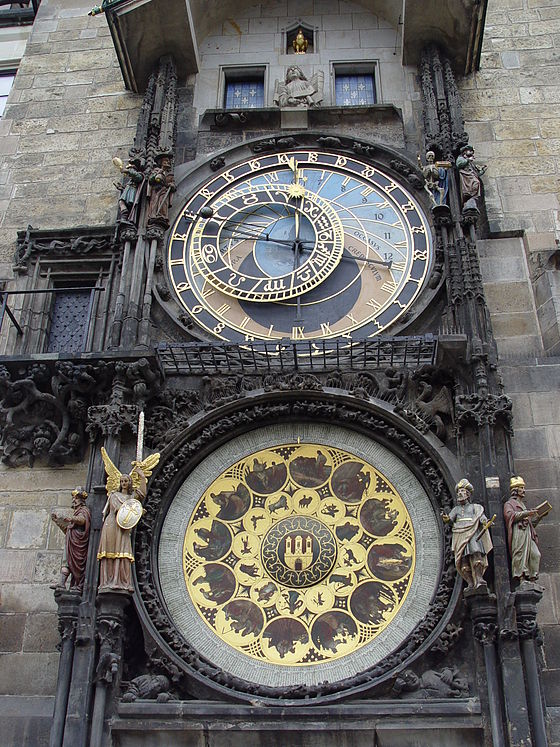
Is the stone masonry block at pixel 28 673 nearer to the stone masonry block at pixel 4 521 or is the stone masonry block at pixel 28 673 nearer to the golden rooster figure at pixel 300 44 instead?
the stone masonry block at pixel 4 521

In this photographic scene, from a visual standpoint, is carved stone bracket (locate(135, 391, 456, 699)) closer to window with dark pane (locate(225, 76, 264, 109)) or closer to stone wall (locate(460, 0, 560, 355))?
stone wall (locate(460, 0, 560, 355))

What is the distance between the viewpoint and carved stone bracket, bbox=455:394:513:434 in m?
9.42

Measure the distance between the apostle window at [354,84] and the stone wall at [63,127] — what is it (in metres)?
2.89

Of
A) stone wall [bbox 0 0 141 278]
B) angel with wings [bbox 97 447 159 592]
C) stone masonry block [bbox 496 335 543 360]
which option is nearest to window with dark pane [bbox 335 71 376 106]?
stone wall [bbox 0 0 141 278]

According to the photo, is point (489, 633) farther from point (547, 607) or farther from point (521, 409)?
point (521, 409)

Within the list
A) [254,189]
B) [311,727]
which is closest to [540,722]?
[311,727]

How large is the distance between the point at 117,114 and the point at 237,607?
7729mm

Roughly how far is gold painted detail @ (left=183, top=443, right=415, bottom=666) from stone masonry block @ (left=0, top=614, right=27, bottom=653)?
1.79 m

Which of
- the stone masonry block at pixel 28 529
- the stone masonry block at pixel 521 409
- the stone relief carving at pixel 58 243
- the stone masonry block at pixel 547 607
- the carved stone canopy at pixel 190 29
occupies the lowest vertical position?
the stone masonry block at pixel 547 607

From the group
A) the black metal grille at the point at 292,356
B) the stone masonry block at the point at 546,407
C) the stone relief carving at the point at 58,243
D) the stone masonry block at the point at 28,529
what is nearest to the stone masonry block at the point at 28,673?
the stone masonry block at the point at 28,529

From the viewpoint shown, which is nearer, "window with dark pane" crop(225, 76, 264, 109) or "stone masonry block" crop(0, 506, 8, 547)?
"stone masonry block" crop(0, 506, 8, 547)

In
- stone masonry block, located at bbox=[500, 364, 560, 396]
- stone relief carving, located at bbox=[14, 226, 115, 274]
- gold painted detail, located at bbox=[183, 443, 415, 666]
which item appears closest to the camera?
gold painted detail, located at bbox=[183, 443, 415, 666]

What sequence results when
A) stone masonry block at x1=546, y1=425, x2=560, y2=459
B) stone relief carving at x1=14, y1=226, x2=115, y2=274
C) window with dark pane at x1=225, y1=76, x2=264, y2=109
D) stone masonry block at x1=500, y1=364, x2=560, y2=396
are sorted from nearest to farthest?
stone masonry block at x1=546, y1=425, x2=560, y2=459 < stone masonry block at x1=500, y1=364, x2=560, y2=396 < stone relief carving at x1=14, y1=226, x2=115, y2=274 < window with dark pane at x1=225, y1=76, x2=264, y2=109

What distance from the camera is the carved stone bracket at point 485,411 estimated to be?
942 cm
